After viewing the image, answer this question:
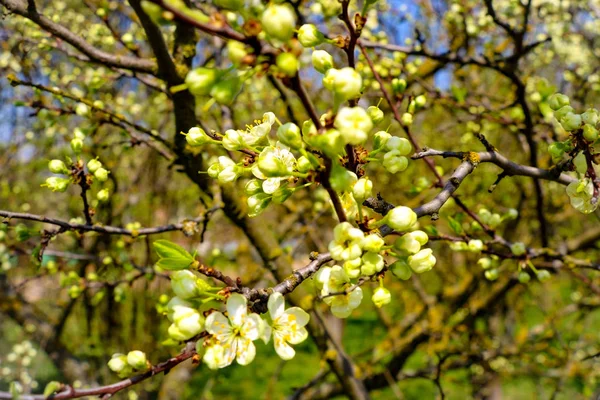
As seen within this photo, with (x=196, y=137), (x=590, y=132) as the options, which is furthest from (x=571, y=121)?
(x=196, y=137)

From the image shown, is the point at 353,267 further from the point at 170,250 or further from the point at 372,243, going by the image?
the point at 170,250

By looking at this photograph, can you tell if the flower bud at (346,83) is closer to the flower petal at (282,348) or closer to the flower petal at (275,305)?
the flower petal at (275,305)

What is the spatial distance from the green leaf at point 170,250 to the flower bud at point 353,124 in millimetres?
466

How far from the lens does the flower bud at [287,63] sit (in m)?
0.84

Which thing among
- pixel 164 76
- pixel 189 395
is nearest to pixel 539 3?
pixel 164 76

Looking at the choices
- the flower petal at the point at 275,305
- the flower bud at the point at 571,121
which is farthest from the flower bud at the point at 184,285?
the flower bud at the point at 571,121

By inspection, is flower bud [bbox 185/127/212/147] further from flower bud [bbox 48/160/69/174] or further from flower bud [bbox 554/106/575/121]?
flower bud [bbox 554/106/575/121]

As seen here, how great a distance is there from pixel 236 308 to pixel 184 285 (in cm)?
12

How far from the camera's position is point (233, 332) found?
1.14m

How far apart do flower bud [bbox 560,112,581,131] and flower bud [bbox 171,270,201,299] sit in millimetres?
1080

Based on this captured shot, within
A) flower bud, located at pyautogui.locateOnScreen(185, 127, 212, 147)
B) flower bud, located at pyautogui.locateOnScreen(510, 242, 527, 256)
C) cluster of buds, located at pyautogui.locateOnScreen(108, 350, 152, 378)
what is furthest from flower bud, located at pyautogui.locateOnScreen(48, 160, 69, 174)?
flower bud, located at pyautogui.locateOnScreen(510, 242, 527, 256)

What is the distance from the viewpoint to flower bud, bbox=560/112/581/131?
4.53 ft

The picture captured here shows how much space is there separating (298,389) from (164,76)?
1.97 metres

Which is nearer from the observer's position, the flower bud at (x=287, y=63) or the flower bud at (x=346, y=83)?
the flower bud at (x=287, y=63)
